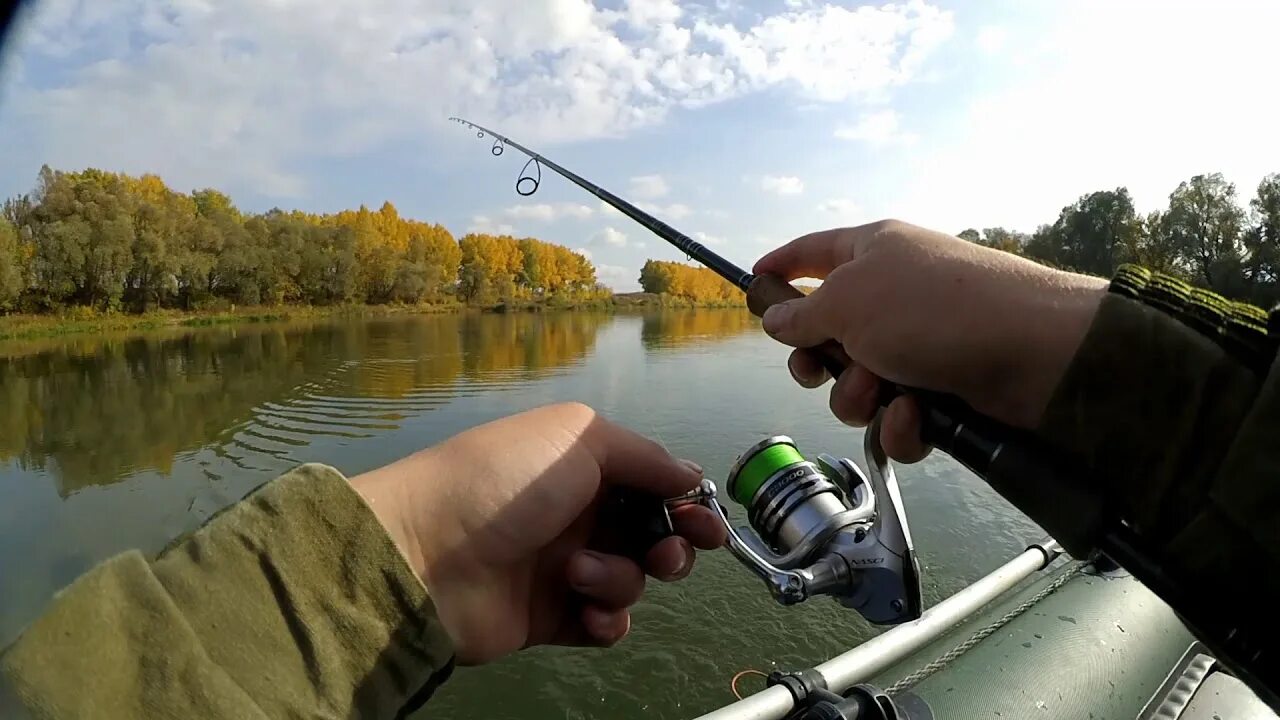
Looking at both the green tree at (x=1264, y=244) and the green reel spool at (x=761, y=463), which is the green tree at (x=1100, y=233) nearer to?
the green tree at (x=1264, y=244)

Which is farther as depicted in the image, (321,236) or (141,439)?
(321,236)

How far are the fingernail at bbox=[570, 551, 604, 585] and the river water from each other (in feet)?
2.09

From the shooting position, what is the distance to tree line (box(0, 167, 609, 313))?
23.6 metres

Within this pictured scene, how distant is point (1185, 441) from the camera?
80 cm

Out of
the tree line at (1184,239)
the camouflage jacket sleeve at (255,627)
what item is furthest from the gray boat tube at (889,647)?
the tree line at (1184,239)

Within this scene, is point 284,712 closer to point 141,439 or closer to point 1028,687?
point 1028,687

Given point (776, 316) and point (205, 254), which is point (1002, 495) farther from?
point (205, 254)

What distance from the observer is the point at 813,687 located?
78.3 inches

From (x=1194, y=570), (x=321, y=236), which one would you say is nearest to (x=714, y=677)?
(x=1194, y=570)

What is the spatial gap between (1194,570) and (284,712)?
Result: 102 cm

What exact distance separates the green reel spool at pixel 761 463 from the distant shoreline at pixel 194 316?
93.9 ft

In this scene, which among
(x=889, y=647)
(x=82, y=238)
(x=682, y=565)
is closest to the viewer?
(x=682, y=565)

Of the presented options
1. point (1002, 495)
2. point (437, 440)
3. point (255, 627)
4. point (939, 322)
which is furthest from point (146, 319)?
point (1002, 495)

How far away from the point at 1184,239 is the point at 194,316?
39137 millimetres
